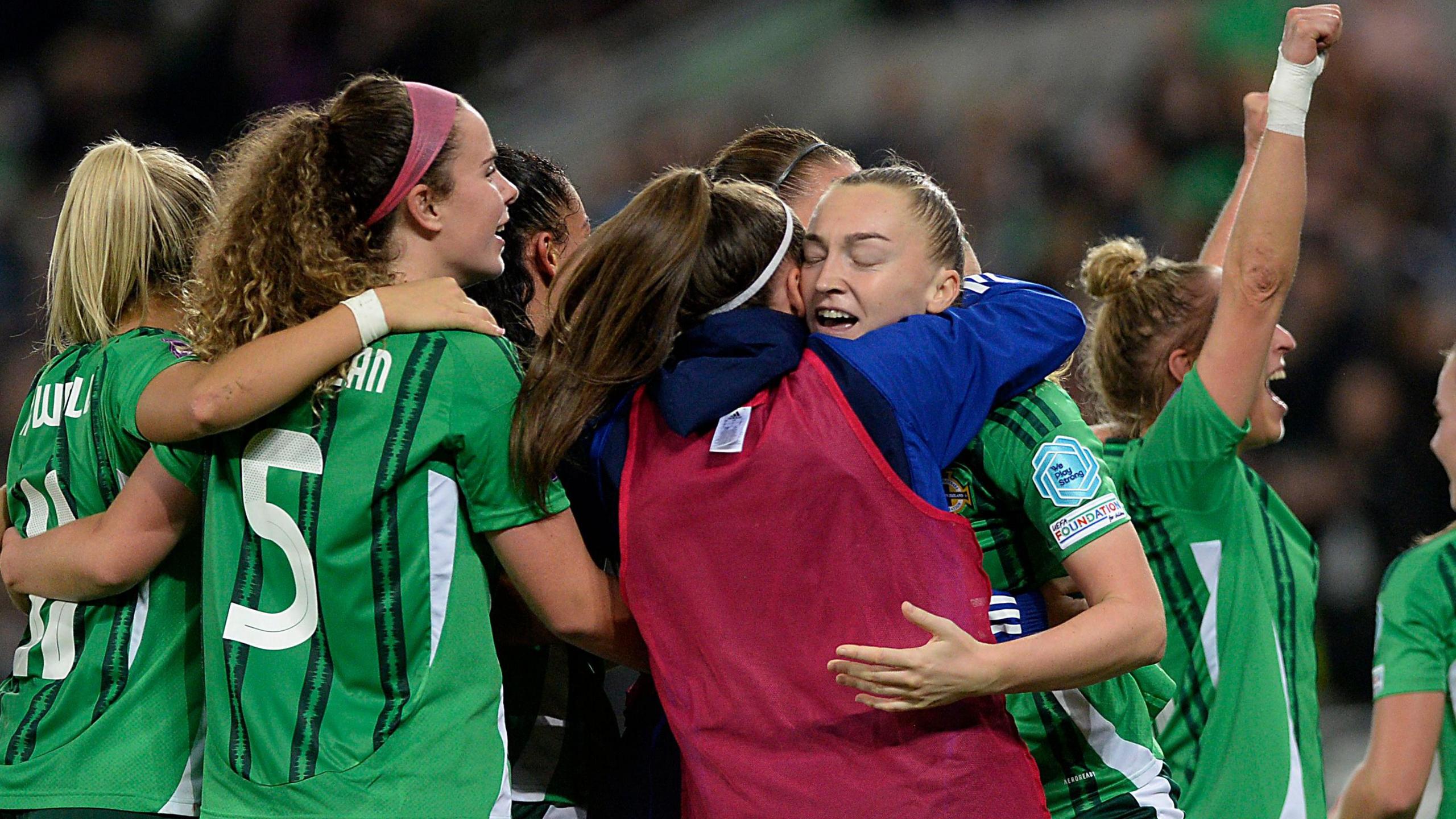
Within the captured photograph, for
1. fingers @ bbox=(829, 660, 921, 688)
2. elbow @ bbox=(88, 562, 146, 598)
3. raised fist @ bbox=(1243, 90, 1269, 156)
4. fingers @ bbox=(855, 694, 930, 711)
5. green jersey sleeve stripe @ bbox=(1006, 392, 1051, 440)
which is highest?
raised fist @ bbox=(1243, 90, 1269, 156)

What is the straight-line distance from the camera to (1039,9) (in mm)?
8555

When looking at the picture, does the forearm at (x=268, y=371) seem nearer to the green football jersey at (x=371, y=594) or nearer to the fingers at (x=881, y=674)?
the green football jersey at (x=371, y=594)

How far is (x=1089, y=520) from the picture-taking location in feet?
6.04

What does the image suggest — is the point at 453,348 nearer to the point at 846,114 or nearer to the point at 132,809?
the point at 132,809

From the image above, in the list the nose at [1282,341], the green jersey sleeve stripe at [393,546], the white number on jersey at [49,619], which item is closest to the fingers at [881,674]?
the green jersey sleeve stripe at [393,546]

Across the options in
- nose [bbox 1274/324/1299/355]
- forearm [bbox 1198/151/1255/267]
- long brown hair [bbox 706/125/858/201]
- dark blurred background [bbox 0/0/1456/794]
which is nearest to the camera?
long brown hair [bbox 706/125/858/201]

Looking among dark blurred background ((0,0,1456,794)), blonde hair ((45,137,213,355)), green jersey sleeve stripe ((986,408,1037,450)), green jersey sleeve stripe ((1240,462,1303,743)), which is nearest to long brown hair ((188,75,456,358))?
blonde hair ((45,137,213,355))

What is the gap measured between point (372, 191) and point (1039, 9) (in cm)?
718

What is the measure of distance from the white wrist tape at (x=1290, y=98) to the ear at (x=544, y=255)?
1.30 m

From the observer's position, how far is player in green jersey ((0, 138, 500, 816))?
92.0 inches

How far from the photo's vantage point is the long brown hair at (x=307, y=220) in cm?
206

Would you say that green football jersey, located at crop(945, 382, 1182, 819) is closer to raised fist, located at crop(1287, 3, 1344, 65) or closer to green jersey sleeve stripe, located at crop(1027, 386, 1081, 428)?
green jersey sleeve stripe, located at crop(1027, 386, 1081, 428)

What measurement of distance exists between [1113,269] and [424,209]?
5.57 ft

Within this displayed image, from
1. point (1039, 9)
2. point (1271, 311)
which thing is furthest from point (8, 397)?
point (1271, 311)
